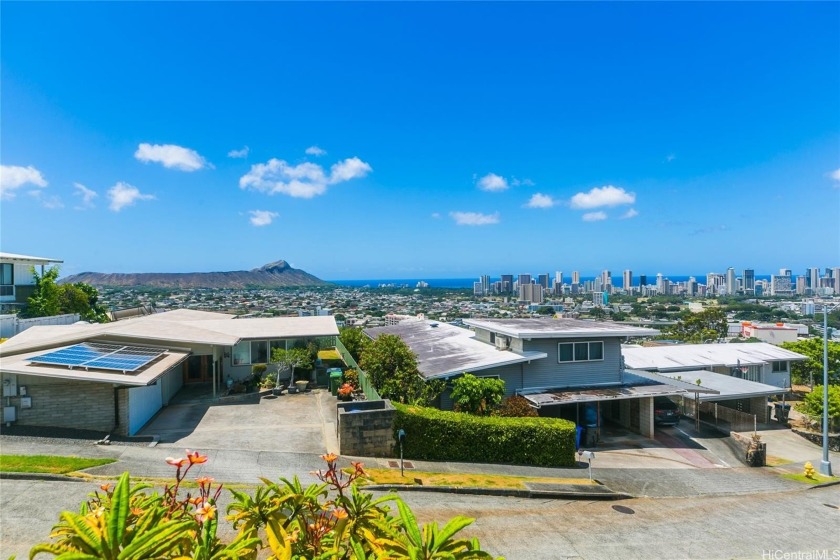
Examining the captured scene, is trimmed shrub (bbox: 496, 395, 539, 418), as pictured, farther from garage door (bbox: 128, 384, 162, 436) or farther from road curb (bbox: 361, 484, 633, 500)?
garage door (bbox: 128, 384, 162, 436)

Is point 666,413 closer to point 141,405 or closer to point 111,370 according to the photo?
point 141,405

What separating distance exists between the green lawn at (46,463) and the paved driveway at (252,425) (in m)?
2.31

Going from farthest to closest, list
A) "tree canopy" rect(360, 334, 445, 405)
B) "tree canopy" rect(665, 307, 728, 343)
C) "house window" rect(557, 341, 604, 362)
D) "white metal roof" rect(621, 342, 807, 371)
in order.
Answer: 1. "tree canopy" rect(665, 307, 728, 343)
2. "white metal roof" rect(621, 342, 807, 371)
3. "house window" rect(557, 341, 604, 362)
4. "tree canopy" rect(360, 334, 445, 405)

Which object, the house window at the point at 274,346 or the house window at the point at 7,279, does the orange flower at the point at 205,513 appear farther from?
the house window at the point at 7,279

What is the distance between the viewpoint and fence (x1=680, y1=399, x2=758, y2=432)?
2272 cm

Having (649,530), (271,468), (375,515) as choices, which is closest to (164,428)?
(271,468)

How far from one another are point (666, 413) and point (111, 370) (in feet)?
78.6

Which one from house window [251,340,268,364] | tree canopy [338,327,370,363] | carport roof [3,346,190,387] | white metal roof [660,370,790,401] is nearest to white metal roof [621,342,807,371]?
white metal roof [660,370,790,401]

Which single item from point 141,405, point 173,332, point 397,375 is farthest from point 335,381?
point 141,405

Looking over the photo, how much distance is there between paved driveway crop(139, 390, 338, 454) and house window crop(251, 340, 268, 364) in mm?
3098

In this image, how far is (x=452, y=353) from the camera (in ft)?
72.1

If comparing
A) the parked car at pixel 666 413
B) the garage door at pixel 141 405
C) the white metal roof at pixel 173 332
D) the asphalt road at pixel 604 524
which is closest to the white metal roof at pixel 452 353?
the white metal roof at pixel 173 332

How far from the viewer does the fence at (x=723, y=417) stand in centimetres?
2272

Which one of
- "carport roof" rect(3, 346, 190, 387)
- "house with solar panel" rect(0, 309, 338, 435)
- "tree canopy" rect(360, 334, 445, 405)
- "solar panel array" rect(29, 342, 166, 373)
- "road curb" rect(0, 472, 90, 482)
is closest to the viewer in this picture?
"road curb" rect(0, 472, 90, 482)
